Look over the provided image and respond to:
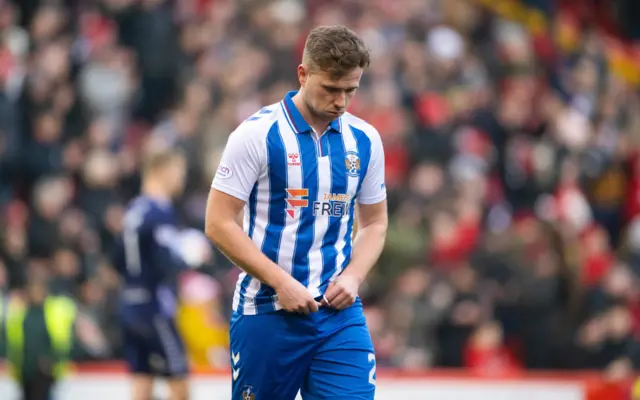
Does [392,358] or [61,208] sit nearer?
[392,358]

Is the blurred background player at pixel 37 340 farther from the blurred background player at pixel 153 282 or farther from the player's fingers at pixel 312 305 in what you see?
the player's fingers at pixel 312 305

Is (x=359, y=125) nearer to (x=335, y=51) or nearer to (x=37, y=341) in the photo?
(x=335, y=51)

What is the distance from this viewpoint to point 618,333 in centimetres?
1166

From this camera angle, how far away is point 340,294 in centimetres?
520

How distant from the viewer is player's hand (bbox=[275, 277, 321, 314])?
508 centimetres

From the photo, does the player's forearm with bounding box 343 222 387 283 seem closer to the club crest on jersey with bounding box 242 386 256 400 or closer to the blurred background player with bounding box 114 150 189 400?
the club crest on jersey with bounding box 242 386 256 400

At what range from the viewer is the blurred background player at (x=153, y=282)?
870 cm

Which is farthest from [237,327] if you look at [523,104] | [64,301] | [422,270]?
[523,104]

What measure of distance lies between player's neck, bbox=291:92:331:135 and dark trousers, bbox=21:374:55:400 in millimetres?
5658

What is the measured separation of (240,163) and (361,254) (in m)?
0.72

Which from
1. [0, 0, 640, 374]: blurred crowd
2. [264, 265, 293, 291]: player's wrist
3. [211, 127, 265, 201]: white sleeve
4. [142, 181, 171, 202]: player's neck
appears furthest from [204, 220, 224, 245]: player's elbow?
[0, 0, 640, 374]: blurred crowd

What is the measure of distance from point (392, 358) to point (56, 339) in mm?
3180

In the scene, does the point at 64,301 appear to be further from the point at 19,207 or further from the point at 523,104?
the point at 523,104

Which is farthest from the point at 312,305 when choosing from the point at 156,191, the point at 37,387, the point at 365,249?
the point at 37,387
